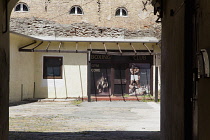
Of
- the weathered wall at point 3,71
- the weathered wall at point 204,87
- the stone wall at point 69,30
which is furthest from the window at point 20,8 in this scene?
the weathered wall at point 204,87

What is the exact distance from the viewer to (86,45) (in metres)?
22.2

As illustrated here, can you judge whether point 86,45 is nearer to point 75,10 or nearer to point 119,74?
point 75,10

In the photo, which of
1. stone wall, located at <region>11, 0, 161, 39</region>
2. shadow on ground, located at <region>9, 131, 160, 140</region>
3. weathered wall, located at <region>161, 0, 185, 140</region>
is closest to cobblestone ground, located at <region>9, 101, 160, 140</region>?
shadow on ground, located at <region>9, 131, 160, 140</region>

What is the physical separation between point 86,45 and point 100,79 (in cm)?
215

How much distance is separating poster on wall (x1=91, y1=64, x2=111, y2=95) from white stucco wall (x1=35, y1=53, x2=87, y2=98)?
0.60 meters

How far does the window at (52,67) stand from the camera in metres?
22.0

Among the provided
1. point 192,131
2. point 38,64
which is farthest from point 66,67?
point 192,131

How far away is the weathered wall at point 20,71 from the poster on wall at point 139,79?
5781 millimetres

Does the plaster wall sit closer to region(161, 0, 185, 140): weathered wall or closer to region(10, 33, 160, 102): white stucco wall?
region(10, 33, 160, 102): white stucco wall

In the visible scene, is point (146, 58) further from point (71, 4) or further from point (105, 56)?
point (71, 4)

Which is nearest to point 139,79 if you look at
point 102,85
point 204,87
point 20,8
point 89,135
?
point 102,85

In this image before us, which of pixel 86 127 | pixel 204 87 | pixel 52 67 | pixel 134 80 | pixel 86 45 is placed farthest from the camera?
pixel 134 80

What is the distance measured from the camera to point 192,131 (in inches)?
183

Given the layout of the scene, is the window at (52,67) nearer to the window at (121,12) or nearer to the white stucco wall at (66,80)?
the white stucco wall at (66,80)
